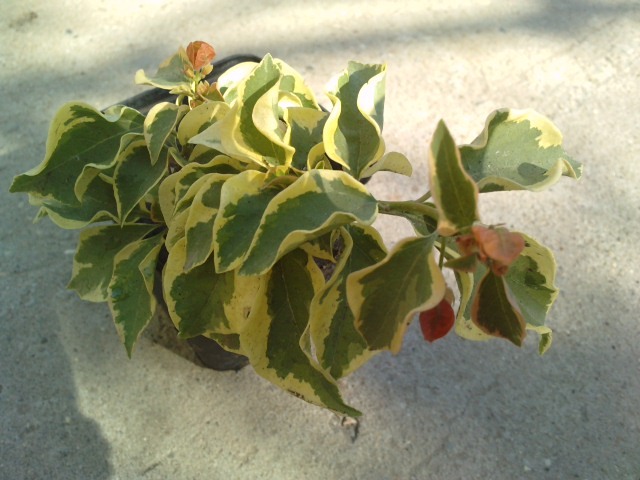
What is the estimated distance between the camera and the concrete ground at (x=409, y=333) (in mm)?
1184

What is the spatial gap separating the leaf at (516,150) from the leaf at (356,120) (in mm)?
121

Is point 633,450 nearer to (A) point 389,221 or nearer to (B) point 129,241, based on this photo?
(A) point 389,221

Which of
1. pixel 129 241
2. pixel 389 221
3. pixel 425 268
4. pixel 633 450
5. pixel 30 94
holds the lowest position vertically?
pixel 633 450

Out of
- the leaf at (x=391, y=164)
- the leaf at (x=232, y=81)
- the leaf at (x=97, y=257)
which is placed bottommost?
the leaf at (x=97, y=257)

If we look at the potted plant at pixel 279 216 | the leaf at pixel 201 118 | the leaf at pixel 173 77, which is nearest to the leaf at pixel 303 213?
the potted plant at pixel 279 216

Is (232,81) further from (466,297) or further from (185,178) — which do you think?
(466,297)

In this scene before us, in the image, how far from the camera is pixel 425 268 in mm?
708

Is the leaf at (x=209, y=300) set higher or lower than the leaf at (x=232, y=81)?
lower

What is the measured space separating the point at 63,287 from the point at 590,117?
131cm

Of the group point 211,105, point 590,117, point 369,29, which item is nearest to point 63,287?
point 211,105

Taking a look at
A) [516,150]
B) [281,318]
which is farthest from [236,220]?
[516,150]

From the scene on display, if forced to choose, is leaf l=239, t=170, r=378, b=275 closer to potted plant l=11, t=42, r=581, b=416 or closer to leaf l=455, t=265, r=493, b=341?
potted plant l=11, t=42, r=581, b=416

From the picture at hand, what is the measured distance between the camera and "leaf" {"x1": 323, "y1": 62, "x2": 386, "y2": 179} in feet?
2.84

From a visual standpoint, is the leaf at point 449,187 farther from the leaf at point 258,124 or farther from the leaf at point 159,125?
the leaf at point 159,125
